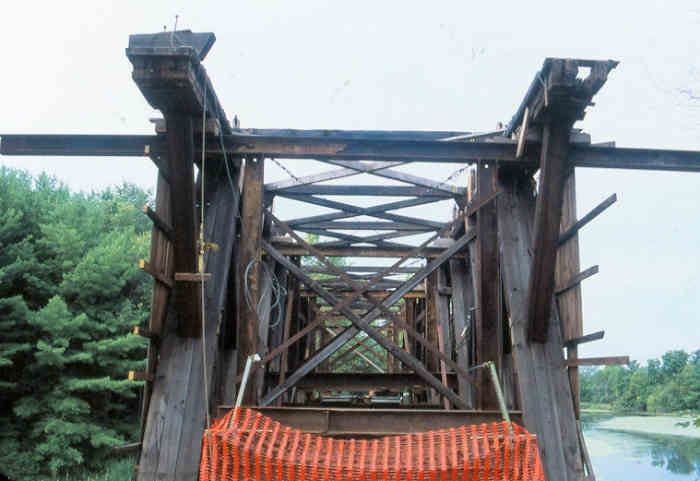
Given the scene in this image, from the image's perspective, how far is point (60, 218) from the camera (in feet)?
92.7

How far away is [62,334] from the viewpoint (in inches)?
966

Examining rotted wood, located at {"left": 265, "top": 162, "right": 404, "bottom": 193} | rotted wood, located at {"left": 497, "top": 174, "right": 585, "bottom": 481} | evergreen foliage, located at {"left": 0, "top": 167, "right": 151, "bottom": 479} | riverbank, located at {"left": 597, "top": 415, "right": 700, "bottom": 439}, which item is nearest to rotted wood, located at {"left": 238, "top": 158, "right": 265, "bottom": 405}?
rotted wood, located at {"left": 265, "top": 162, "right": 404, "bottom": 193}

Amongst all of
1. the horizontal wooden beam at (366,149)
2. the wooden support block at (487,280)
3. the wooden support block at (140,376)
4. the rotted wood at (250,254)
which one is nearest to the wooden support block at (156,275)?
the rotted wood at (250,254)

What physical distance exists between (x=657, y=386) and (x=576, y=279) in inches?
2740

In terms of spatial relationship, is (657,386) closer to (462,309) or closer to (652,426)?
(652,426)

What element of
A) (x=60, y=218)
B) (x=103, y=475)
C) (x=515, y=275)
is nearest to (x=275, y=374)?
(x=515, y=275)

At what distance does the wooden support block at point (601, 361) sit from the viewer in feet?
16.5

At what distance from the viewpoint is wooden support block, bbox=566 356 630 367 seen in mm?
5039

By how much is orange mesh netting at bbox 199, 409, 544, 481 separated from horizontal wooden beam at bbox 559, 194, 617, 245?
2.14 m

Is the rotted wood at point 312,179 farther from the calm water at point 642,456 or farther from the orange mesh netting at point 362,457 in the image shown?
the calm water at point 642,456

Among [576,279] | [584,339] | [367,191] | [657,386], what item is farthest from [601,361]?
[657,386]

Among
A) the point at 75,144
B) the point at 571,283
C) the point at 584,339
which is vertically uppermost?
the point at 75,144

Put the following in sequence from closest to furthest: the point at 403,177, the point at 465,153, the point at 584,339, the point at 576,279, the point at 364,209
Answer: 1. the point at 584,339
2. the point at 576,279
3. the point at 465,153
4. the point at 403,177
5. the point at 364,209

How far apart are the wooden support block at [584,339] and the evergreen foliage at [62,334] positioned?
71.5ft
